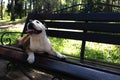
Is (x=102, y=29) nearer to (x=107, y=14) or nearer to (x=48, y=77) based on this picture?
(x=107, y=14)

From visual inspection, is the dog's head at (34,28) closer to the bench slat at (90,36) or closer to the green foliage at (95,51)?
the bench slat at (90,36)

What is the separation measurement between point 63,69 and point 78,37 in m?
1.16

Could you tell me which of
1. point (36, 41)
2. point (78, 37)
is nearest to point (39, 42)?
point (36, 41)

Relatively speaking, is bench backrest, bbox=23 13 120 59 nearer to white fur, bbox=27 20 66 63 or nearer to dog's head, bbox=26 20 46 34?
white fur, bbox=27 20 66 63

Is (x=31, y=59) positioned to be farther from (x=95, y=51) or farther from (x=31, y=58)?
(x=95, y=51)

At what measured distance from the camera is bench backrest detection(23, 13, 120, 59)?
370 centimetres

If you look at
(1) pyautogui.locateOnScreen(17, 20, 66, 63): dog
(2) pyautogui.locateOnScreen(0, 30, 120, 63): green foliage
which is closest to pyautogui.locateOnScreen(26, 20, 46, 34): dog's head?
(1) pyautogui.locateOnScreen(17, 20, 66, 63): dog

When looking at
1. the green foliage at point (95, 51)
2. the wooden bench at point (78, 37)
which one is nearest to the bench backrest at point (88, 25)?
the wooden bench at point (78, 37)

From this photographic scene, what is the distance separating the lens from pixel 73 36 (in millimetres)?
4219

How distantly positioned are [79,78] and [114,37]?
110 centimetres

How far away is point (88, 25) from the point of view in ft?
13.2

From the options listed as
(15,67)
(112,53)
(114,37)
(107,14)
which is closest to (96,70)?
(114,37)

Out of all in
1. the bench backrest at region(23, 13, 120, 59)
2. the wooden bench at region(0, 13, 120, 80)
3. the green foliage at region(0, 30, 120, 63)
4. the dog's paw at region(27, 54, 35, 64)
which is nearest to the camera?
the wooden bench at region(0, 13, 120, 80)

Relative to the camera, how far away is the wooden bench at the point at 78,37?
2.84 m
